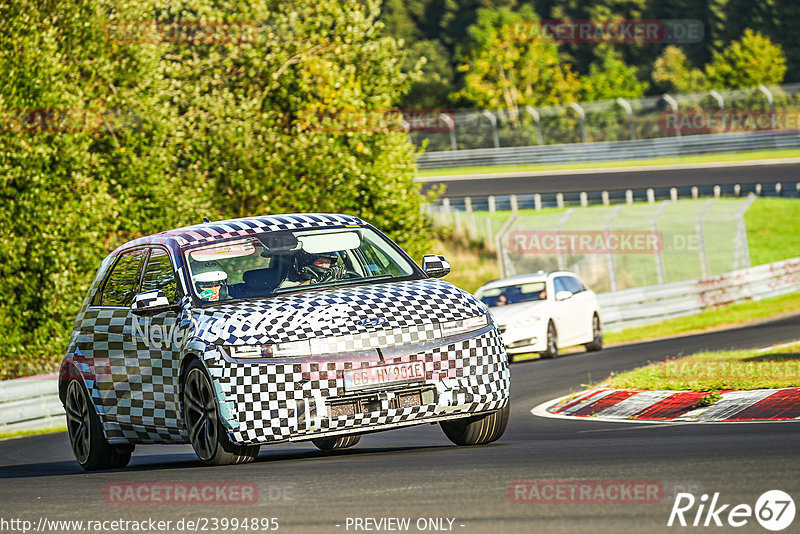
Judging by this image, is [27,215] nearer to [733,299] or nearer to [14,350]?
[14,350]

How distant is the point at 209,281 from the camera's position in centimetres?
887

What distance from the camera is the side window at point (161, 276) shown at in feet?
29.8

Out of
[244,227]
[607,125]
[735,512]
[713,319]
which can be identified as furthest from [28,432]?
[607,125]

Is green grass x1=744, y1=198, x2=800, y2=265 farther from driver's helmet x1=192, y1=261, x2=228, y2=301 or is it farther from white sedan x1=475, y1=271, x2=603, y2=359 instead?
driver's helmet x1=192, y1=261, x2=228, y2=301

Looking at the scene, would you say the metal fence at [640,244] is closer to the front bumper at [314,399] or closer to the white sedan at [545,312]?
the white sedan at [545,312]

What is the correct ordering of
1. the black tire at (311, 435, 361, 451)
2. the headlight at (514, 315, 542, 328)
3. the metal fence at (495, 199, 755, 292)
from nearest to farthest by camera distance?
the black tire at (311, 435, 361, 451), the headlight at (514, 315, 542, 328), the metal fence at (495, 199, 755, 292)

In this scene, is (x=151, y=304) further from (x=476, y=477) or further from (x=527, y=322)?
(x=527, y=322)

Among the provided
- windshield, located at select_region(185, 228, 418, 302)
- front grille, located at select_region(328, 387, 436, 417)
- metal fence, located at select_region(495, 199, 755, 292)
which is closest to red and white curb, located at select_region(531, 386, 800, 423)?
windshield, located at select_region(185, 228, 418, 302)

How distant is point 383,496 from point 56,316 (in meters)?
19.0

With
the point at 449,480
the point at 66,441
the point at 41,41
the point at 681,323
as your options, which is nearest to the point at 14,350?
the point at 41,41

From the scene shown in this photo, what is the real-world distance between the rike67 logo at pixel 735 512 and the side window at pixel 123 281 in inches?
209

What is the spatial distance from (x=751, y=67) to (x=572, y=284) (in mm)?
68405

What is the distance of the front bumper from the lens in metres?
7.86

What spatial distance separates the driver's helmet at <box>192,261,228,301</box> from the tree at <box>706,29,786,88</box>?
82.3 m
